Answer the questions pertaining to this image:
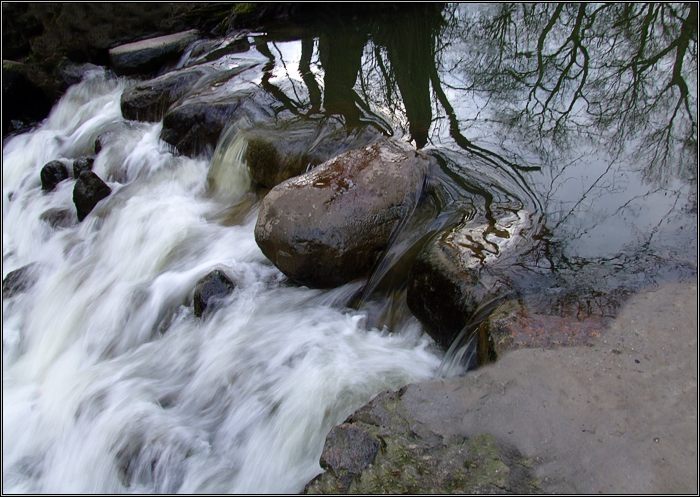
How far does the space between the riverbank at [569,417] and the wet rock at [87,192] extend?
4685 millimetres

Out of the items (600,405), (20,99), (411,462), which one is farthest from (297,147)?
(20,99)

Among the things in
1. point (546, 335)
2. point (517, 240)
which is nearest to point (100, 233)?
point (517, 240)

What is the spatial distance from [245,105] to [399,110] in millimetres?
1706

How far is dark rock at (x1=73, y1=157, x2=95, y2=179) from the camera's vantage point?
723 centimetres

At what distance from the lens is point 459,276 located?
12.8 feet

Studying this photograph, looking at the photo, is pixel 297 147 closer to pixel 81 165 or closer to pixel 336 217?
pixel 336 217

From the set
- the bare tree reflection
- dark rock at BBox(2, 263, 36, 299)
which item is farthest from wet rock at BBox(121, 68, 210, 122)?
the bare tree reflection

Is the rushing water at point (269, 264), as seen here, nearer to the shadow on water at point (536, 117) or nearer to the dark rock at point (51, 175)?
the shadow on water at point (536, 117)

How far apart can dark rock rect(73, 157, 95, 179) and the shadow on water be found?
2.33 meters

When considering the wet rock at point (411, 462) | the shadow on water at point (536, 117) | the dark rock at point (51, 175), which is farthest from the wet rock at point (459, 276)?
the dark rock at point (51, 175)

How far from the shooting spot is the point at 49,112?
9195mm

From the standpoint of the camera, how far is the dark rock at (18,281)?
6.04 metres

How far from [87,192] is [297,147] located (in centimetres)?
253

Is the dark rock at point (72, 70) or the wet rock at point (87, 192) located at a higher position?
the dark rock at point (72, 70)
